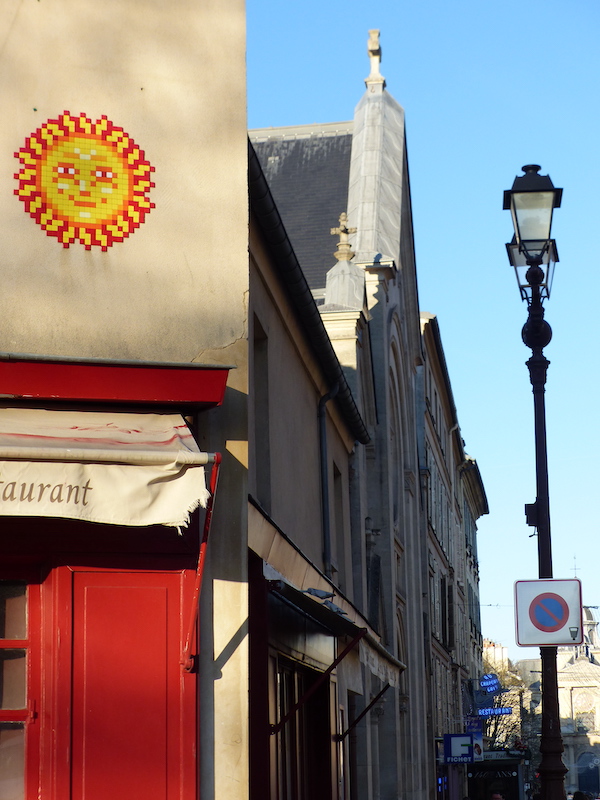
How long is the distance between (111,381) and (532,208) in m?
→ 4.53

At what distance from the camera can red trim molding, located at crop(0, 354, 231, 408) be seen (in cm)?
688

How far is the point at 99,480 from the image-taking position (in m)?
6.08

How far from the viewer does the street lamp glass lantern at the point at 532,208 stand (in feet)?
32.6

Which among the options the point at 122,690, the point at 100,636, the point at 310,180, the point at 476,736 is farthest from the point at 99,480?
the point at 476,736

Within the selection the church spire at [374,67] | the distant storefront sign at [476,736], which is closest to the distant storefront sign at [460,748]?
the distant storefront sign at [476,736]

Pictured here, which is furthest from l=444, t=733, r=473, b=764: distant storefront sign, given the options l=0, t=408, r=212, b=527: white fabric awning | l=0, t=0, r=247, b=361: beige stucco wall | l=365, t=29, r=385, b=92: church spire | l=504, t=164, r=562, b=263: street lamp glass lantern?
l=0, t=408, r=212, b=527: white fabric awning

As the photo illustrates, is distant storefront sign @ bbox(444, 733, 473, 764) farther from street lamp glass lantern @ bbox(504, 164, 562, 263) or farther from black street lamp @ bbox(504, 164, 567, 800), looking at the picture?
street lamp glass lantern @ bbox(504, 164, 562, 263)

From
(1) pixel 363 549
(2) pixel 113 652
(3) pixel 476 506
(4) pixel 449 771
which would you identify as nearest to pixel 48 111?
(2) pixel 113 652

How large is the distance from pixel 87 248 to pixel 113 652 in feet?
8.07

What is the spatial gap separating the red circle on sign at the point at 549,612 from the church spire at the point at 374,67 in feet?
83.3

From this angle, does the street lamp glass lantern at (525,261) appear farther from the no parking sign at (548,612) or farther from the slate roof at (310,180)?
the slate roof at (310,180)

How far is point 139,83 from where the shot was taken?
7.81m

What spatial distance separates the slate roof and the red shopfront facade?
18683 mm

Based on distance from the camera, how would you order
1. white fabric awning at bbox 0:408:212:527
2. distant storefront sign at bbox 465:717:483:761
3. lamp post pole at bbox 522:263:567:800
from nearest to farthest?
white fabric awning at bbox 0:408:212:527 → lamp post pole at bbox 522:263:567:800 → distant storefront sign at bbox 465:717:483:761
